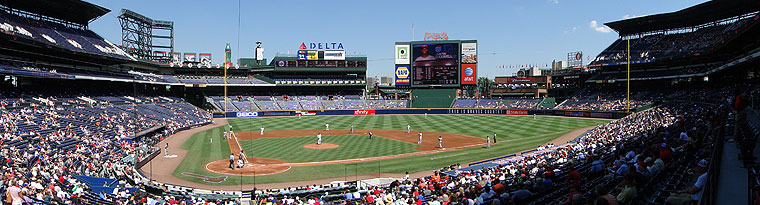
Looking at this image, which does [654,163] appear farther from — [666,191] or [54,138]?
[54,138]

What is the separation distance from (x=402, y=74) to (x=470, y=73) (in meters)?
10.7

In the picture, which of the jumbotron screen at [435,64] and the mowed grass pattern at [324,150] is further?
the jumbotron screen at [435,64]

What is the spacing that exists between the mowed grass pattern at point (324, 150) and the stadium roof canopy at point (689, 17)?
→ 43243mm

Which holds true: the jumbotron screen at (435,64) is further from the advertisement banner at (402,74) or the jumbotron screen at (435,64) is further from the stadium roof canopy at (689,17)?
the stadium roof canopy at (689,17)

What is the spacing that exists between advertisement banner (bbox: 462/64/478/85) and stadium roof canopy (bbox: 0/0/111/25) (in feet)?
163

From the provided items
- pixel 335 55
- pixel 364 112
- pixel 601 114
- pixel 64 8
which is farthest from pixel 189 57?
pixel 601 114

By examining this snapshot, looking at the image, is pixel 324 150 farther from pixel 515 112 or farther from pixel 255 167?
pixel 515 112

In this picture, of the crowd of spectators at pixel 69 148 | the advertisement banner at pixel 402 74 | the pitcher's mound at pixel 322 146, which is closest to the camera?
the crowd of spectators at pixel 69 148

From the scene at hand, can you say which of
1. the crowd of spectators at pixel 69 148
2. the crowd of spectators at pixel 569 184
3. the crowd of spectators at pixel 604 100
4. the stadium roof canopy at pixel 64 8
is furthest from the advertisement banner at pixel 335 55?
the crowd of spectators at pixel 569 184

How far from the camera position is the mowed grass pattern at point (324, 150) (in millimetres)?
28281

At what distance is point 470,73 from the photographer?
66.6 metres

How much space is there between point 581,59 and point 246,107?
63.4 metres

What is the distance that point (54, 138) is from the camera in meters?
25.0

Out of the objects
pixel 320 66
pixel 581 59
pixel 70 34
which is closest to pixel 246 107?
pixel 320 66
